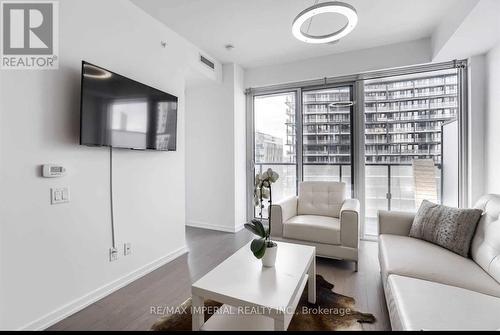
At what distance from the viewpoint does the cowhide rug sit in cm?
161

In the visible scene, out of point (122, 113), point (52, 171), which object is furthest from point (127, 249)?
point (122, 113)

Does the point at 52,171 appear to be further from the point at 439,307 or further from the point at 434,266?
the point at 434,266

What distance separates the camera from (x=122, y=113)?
2.07 metres

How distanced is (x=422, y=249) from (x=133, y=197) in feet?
8.41

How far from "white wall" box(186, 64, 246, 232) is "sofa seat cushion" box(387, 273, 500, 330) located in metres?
2.71

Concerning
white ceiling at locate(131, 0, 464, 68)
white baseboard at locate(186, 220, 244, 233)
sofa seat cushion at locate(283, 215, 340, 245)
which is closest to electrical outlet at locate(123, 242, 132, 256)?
sofa seat cushion at locate(283, 215, 340, 245)

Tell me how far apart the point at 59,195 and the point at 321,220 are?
8.10 feet

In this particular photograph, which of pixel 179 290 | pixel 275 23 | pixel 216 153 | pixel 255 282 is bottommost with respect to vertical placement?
pixel 179 290

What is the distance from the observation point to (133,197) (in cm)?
236

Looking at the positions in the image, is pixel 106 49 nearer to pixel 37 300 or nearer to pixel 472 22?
pixel 37 300

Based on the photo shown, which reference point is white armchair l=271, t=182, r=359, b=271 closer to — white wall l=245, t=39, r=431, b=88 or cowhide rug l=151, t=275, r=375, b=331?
cowhide rug l=151, t=275, r=375, b=331

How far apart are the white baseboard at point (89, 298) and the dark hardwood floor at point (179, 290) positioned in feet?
0.13

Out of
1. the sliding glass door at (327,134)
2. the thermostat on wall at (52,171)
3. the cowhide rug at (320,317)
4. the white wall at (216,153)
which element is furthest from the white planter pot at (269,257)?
the sliding glass door at (327,134)

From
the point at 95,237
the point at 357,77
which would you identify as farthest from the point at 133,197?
the point at 357,77
